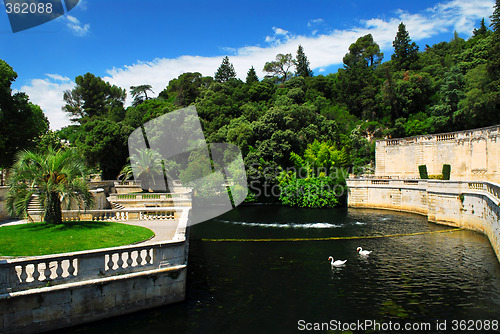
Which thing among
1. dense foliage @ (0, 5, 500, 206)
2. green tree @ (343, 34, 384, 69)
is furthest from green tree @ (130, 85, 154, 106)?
green tree @ (343, 34, 384, 69)

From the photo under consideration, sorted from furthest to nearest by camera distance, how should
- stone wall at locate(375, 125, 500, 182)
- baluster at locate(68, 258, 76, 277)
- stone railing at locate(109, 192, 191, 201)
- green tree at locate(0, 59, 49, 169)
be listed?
stone wall at locate(375, 125, 500, 182) → stone railing at locate(109, 192, 191, 201) → green tree at locate(0, 59, 49, 169) → baluster at locate(68, 258, 76, 277)

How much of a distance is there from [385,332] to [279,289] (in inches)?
167

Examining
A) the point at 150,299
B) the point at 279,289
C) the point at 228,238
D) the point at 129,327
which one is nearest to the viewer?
the point at 129,327

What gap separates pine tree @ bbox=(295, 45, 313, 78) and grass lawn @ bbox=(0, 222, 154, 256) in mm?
83615

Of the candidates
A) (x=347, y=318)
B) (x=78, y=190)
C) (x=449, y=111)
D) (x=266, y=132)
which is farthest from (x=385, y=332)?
(x=449, y=111)

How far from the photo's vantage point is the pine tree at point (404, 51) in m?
70.2

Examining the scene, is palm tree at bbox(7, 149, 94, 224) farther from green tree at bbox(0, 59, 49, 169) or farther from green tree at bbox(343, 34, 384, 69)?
green tree at bbox(343, 34, 384, 69)

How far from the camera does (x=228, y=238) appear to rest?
73.0 feet

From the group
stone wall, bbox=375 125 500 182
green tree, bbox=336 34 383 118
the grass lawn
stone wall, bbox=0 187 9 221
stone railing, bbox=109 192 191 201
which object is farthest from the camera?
green tree, bbox=336 34 383 118

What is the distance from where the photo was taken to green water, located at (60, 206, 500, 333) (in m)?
10.4

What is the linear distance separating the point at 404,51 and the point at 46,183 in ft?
245

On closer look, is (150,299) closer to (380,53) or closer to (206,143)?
(206,143)

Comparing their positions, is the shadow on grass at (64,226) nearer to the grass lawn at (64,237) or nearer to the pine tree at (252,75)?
the grass lawn at (64,237)

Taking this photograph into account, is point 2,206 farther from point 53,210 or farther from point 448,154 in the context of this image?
point 448,154
